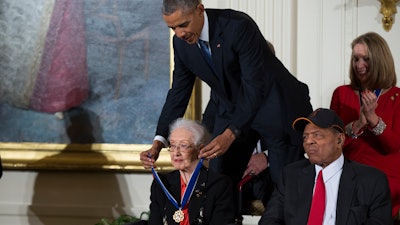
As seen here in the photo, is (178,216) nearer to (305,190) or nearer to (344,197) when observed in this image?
(305,190)

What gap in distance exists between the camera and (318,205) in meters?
4.14

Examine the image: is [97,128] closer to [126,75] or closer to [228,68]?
[126,75]

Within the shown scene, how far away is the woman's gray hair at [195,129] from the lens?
4.58 metres

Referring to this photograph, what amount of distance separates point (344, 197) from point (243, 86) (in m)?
0.74

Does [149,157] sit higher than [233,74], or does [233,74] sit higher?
[233,74]

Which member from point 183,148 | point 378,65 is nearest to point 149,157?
point 183,148

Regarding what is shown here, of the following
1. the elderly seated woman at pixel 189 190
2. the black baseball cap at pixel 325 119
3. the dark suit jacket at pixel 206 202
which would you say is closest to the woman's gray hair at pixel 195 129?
the elderly seated woman at pixel 189 190

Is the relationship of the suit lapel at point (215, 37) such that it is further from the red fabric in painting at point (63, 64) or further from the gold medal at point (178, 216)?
the red fabric in painting at point (63, 64)

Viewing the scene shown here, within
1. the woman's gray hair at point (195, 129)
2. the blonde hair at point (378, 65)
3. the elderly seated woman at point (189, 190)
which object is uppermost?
the blonde hair at point (378, 65)

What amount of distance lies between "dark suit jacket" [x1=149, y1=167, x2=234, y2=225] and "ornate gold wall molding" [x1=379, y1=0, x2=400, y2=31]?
6.21 ft

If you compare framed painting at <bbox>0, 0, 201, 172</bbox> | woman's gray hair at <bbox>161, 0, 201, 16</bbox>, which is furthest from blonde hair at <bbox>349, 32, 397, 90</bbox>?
framed painting at <bbox>0, 0, 201, 172</bbox>

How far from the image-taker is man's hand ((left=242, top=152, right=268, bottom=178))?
4.85m

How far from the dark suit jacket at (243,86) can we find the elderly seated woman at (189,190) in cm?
14

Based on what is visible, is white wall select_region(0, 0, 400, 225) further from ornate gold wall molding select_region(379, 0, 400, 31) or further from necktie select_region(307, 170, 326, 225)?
necktie select_region(307, 170, 326, 225)
